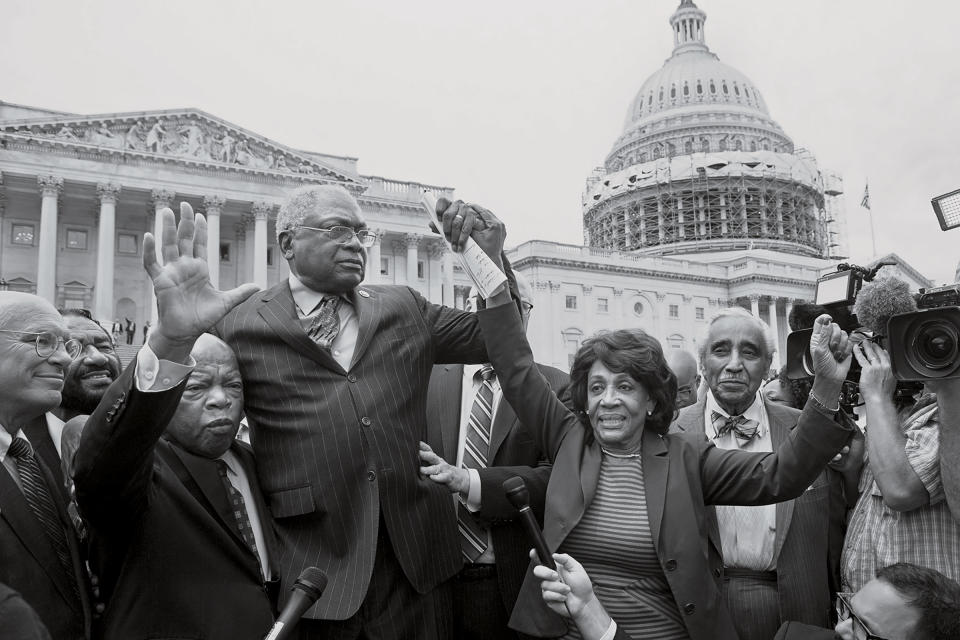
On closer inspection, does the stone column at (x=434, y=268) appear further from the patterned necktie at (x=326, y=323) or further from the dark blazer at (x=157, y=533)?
the dark blazer at (x=157, y=533)

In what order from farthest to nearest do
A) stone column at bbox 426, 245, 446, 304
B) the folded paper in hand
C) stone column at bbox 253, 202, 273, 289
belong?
stone column at bbox 426, 245, 446, 304 < stone column at bbox 253, 202, 273, 289 < the folded paper in hand

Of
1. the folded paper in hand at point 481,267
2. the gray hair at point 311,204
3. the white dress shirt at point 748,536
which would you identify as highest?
Result: the gray hair at point 311,204

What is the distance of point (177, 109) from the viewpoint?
37.4m

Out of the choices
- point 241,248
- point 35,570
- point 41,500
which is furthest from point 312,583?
point 241,248

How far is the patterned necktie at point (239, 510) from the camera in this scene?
112 inches

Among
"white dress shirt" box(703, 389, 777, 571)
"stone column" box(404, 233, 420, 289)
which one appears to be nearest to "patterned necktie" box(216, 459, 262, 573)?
"white dress shirt" box(703, 389, 777, 571)

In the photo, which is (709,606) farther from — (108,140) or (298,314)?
(108,140)

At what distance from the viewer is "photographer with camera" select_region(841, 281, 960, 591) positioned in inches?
129

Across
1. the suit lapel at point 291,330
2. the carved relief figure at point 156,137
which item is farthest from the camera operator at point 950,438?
the carved relief figure at point 156,137

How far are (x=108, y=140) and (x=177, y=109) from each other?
3.57 meters

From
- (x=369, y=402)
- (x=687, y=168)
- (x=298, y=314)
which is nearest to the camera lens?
(x=369, y=402)

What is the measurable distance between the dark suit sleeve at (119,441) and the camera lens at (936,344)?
2.69 metres

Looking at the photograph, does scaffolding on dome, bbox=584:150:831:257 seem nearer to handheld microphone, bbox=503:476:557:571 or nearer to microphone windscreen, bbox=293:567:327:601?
handheld microphone, bbox=503:476:557:571

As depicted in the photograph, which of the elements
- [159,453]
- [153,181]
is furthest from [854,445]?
[153,181]
